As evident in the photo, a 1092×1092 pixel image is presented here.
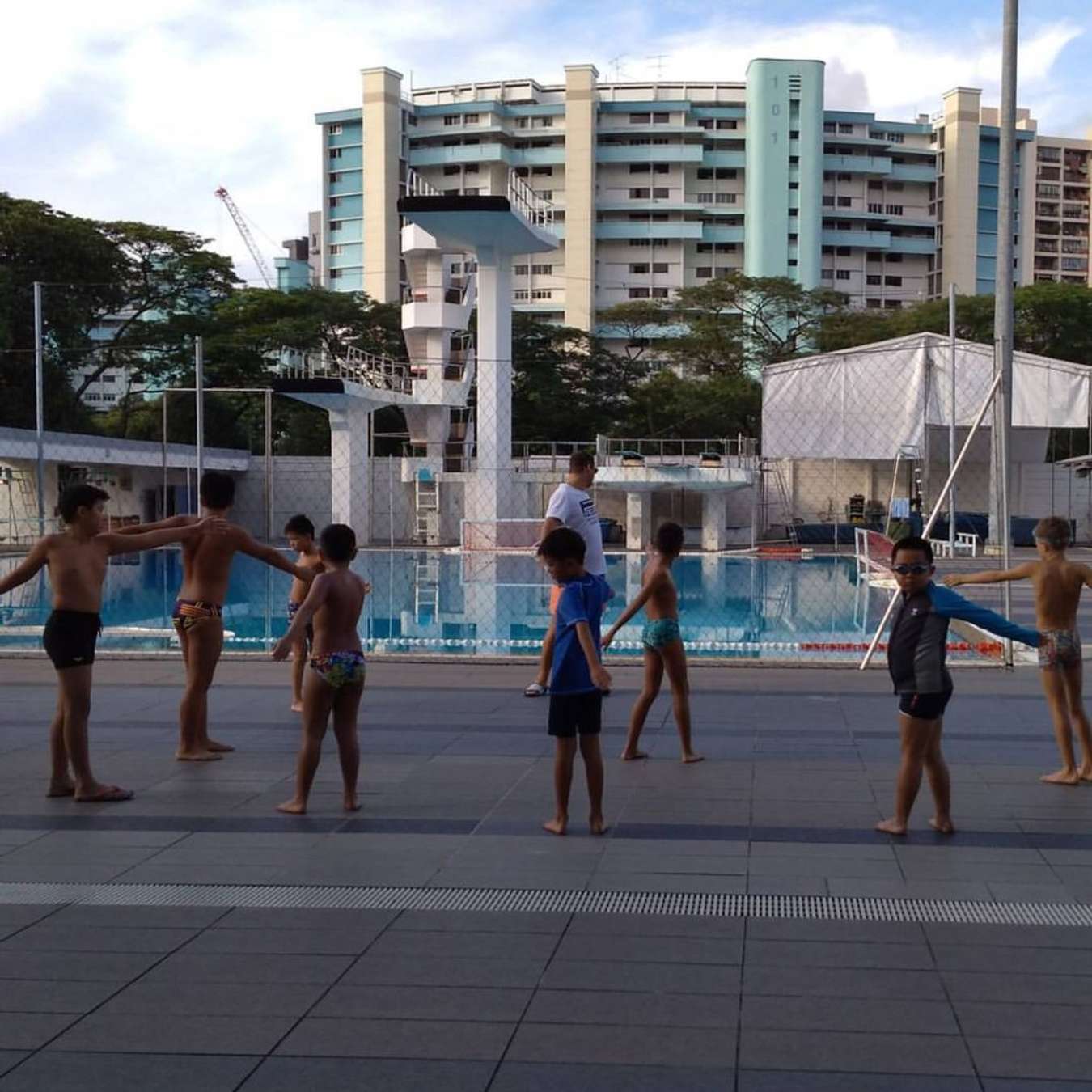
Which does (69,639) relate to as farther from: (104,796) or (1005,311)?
(1005,311)

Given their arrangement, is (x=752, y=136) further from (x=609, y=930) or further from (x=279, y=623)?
(x=609, y=930)

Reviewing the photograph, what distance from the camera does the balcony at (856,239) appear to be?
8662 cm

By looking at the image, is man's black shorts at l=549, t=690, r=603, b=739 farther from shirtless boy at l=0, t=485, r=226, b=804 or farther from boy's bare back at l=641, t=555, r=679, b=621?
shirtless boy at l=0, t=485, r=226, b=804

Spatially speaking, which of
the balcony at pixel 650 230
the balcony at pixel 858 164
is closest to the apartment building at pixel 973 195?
the balcony at pixel 858 164

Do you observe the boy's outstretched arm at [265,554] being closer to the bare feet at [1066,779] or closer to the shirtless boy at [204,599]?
the shirtless boy at [204,599]

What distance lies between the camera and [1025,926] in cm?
528

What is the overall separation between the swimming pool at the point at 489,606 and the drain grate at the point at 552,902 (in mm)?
7902

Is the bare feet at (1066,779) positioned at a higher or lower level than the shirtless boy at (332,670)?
lower

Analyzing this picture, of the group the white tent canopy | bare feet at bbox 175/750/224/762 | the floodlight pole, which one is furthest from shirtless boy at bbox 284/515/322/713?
the white tent canopy

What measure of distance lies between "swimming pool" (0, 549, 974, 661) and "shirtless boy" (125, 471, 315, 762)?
580cm

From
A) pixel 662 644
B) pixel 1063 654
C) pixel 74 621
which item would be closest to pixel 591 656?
pixel 662 644

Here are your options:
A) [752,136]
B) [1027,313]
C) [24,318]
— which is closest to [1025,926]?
[24,318]

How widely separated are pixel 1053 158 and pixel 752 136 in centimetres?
3285

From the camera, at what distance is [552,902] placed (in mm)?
5617
